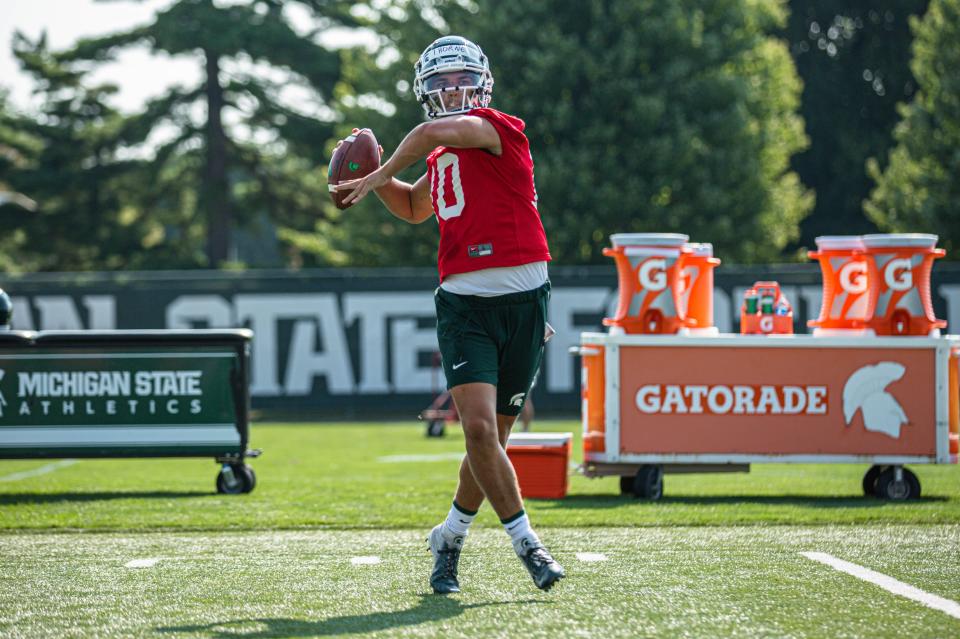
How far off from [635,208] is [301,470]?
1799cm

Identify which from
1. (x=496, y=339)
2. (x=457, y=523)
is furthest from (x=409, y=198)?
(x=457, y=523)

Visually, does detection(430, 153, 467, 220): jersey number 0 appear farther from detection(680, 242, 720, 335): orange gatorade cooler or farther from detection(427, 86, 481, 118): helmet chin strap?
detection(680, 242, 720, 335): orange gatorade cooler

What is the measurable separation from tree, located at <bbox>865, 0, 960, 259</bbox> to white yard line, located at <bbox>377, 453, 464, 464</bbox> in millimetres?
19958

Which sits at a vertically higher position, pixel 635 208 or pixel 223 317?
pixel 635 208

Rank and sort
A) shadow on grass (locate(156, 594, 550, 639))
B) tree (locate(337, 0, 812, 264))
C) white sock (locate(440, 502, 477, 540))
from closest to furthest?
shadow on grass (locate(156, 594, 550, 639)) < white sock (locate(440, 502, 477, 540)) < tree (locate(337, 0, 812, 264))

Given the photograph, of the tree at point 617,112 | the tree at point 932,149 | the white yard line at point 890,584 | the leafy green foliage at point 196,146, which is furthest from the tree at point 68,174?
the white yard line at point 890,584

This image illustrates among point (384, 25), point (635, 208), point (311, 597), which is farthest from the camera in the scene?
point (384, 25)

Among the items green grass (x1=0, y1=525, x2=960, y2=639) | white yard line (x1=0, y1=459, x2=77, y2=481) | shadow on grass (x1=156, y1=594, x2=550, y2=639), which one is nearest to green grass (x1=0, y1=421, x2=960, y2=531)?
Answer: white yard line (x1=0, y1=459, x2=77, y2=481)

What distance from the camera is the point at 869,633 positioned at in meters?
4.35

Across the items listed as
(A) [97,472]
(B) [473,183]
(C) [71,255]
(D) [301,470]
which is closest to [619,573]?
(B) [473,183]

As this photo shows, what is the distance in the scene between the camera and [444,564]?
5.41 meters

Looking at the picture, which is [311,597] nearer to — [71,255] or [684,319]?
[684,319]

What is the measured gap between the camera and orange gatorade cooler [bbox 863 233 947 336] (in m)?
9.27

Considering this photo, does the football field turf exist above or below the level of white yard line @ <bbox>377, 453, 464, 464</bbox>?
above
